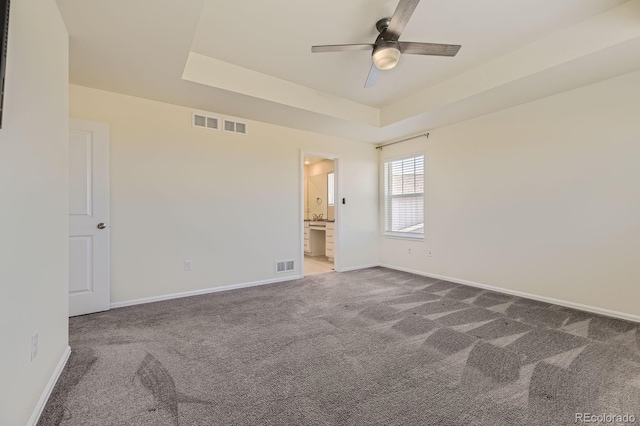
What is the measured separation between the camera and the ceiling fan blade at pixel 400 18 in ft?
5.93

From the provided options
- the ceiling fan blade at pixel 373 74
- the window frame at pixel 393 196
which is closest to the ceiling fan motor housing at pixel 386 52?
the ceiling fan blade at pixel 373 74

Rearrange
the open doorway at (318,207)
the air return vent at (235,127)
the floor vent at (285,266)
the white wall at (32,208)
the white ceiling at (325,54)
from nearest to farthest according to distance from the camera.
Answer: the white wall at (32,208) → the white ceiling at (325,54) → the air return vent at (235,127) → the floor vent at (285,266) → the open doorway at (318,207)

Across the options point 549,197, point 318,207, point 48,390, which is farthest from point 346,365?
point 318,207

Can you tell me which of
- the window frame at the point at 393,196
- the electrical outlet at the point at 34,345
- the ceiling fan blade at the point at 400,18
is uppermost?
the ceiling fan blade at the point at 400,18

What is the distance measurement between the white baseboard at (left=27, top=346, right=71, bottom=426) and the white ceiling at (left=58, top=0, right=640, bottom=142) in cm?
244

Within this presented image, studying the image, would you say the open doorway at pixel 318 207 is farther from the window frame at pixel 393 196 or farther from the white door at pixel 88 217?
the white door at pixel 88 217

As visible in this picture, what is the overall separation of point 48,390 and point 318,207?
6.00 m

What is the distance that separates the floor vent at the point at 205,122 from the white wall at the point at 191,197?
73 mm

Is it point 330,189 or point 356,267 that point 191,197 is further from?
point 330,189

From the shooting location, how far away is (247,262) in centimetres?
397

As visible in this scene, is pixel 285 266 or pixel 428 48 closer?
pixel 428 48

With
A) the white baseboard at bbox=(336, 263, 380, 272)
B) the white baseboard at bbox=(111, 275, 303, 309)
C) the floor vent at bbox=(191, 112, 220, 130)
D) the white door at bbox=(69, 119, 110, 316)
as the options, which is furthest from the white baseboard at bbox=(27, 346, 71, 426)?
the white baseboard at bbox=(336, 263, 380, 272)

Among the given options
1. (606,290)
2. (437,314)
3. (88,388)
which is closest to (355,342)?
(437,314)

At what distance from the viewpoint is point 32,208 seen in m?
1.41
